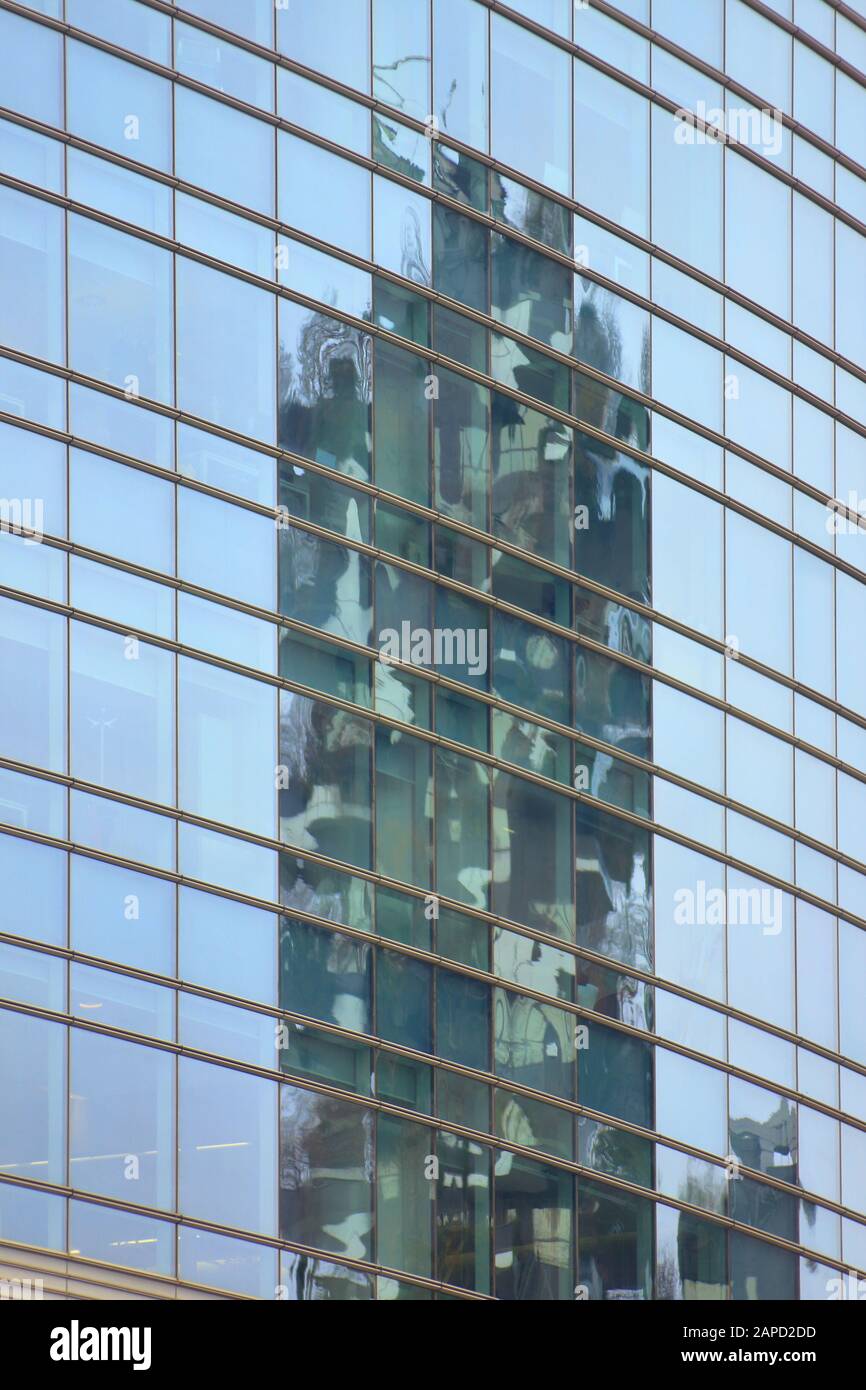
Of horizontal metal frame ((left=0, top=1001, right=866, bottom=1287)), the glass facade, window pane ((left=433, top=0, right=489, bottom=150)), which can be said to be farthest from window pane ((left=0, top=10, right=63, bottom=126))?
horizontal metal frame ((left=0, top=1001, right=866, bottom=1287))

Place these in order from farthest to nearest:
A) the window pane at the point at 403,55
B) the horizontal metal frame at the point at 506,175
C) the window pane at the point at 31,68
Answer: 1. the window pane at the point at 403,55
2. the horizontal metal frame at the point at 506,175
3. the window pane at the point at 31,68

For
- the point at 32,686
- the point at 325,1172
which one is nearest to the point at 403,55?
the point at 32,686

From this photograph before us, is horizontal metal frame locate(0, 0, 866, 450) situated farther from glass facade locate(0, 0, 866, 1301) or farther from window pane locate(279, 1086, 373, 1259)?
window pane locate(279, 1086, 373, 1259)

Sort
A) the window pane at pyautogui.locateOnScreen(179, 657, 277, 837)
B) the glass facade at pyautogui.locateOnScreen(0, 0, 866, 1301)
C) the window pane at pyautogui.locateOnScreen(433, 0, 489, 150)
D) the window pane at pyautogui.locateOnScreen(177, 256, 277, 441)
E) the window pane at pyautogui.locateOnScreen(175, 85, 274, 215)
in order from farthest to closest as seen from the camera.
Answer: the window pane at pyautogui.locateOnScreen(433, 0, 489, 150) < the window pane at pyautogui.locateOnScreen(175, 85, 274, 215) < the window pane at pyautogui.locateOnScreen(177, 256, 277, 441) < the window pane at pyautogui.locateOnScreen(179, 657, 277, 837) < the glass facade at pyautogui.locateOnScreen(0, 0, 866, 1301)

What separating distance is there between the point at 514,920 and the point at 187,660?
588 centimetres

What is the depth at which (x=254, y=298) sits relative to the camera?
2758 centimetres

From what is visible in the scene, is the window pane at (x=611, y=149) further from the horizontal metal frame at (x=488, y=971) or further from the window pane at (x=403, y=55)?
the horizontal metal frame at (x=488, y=971)

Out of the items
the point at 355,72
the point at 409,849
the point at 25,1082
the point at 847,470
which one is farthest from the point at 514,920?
the point at 355,72

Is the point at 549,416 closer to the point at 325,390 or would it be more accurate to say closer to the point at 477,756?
the point at 325,390

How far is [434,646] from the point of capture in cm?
2881

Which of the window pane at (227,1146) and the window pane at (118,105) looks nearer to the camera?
the window pane at (227,1146)

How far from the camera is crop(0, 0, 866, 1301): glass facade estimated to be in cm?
2583

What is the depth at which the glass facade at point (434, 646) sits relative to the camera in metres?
25.8

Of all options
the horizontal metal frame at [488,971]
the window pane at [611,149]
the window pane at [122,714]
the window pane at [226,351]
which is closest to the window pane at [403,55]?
the window pane at [611,149]
